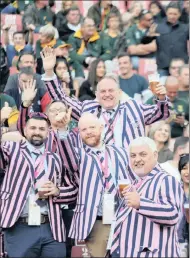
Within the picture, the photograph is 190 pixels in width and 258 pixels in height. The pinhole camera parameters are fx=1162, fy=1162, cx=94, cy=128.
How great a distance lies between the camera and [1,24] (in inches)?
679

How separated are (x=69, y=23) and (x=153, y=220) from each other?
893 centimetres

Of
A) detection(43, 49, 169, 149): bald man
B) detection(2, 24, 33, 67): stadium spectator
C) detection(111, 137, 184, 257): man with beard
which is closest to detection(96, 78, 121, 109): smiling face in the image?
detection(43, 49, 169, 149): bald man

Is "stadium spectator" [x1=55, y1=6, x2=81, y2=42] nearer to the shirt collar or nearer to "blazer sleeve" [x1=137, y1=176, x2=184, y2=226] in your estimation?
the shirt collar

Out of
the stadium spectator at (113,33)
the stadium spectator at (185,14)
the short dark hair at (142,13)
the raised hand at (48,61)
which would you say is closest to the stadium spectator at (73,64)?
the stadium spectator at (113,33)

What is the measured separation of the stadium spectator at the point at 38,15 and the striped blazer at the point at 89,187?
7.48 m

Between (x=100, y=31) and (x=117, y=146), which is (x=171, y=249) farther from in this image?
(x=100, y=31)

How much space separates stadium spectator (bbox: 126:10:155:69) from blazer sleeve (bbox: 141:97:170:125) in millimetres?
6337

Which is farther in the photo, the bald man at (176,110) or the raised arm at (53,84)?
the bald man at (176,110)

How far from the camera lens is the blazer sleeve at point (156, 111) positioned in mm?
10414

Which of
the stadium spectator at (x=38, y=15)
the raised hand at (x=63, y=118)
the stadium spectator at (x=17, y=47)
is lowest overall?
the raised hand at (x=63, y=118)

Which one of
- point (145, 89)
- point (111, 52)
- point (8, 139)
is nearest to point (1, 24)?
point (111, 52)

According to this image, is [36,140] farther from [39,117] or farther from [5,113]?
[5,113]

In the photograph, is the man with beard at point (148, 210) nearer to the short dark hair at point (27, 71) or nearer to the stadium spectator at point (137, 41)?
the short dark hair at point (27, 71)

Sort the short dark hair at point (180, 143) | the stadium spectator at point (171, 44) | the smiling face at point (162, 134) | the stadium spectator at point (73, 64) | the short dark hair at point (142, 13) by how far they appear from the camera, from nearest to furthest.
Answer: the short dark hair at point (180, 143) → the smiling face at point (162, 134) → the stadium spectator at point (73, 64) → the stadium spectator at point (171, 44) → the short dark hair at point (142, 13)
